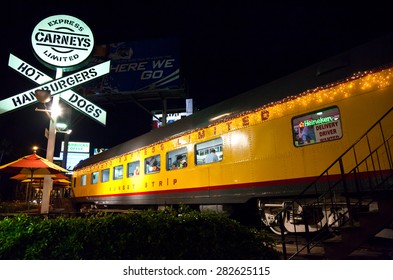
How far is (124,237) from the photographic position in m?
3.89

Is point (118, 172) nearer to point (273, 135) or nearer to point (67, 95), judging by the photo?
point (67, 95)

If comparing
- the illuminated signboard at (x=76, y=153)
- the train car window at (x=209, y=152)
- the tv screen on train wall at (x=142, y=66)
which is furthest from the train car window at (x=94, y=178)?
the illuminated signboard at (x=76, y=153)

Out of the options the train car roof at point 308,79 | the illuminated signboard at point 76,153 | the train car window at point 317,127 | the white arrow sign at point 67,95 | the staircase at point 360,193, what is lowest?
the staircase at point 360,193

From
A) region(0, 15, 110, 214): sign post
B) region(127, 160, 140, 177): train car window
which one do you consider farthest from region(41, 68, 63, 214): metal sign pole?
region(127, 160, 140, 177): train car window

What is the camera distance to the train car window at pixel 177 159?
27.9 feet

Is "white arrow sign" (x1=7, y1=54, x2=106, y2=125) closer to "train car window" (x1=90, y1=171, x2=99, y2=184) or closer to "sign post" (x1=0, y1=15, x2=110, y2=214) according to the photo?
"sign post" (x1=0, y1=15, x2=110, y2=214)

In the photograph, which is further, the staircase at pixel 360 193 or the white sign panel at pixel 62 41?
the white sign panel at pixel 62 41

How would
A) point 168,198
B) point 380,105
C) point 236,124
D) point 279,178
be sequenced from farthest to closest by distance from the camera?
point 168,198
point 236,124
point 279,178
point 380,105

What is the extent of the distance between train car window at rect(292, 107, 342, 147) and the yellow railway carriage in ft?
0.06

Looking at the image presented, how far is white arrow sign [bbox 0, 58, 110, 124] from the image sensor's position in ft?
23.7

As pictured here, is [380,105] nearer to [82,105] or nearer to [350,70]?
[350,70]

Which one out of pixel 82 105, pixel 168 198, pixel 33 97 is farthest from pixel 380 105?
pixel 33 97

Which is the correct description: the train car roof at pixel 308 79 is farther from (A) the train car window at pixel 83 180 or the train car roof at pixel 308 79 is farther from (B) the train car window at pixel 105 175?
(A) the train car window at pixel 83 180

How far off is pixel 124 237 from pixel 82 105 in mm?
4881
